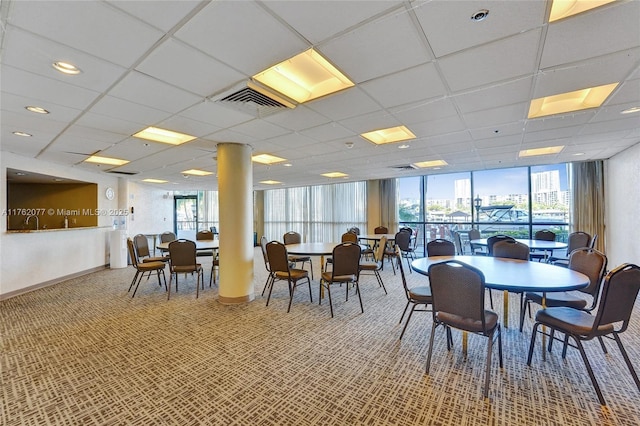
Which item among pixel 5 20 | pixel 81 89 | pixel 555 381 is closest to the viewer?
pixel 5 20

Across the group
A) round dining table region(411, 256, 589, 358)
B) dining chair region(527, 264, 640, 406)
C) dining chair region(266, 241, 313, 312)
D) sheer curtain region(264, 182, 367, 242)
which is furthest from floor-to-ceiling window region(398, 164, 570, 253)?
dining chair region(527, 264, 640, 406)

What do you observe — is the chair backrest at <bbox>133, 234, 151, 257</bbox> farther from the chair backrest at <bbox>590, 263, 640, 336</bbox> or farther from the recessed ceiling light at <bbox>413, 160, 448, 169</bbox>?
the chair backrest at <bbox>590, 263, 640, 336</bbox>

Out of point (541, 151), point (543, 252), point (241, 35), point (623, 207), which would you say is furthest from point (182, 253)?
point (623, 207)

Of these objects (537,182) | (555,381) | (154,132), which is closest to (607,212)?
(537,182)

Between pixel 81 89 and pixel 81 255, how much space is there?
5.93 metres

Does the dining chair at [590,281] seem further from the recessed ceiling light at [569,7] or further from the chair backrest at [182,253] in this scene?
the chair backrest at [182,253]

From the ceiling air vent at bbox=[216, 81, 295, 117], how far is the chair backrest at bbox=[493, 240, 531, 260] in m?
3.45

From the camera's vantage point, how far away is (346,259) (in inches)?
157

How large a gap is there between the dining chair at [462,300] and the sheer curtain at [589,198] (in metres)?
6.40

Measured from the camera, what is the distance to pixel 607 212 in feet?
20.9

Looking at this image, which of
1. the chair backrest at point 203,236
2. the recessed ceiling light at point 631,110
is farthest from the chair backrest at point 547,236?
the chair backrest at point 203,236

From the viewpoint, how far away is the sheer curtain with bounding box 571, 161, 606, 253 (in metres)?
6.48

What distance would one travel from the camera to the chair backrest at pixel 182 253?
470cm

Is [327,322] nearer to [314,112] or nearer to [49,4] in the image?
[314,112]
